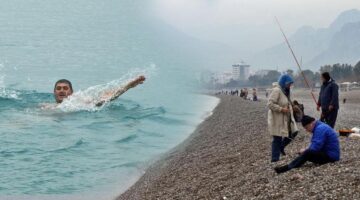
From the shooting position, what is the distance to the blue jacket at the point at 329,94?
45.6 ft

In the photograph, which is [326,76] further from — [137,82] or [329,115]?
[137,82]

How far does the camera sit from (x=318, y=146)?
34.2 ft

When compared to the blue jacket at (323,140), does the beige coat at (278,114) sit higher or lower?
higher

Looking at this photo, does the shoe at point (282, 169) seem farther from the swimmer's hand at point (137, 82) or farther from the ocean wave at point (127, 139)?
the swimmer's hand at point (137, 82)

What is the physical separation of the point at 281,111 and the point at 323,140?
1184 mm

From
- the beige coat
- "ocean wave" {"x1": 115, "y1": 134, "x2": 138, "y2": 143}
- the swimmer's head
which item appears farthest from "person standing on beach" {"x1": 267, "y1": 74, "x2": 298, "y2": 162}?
the swimmer's head

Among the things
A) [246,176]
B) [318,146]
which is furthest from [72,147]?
[318,146]

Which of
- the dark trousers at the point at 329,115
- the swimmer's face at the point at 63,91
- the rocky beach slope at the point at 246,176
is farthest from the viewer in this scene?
the swimmer's face at the point at 63,91

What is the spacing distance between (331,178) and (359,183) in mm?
651

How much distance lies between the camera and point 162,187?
13461mm

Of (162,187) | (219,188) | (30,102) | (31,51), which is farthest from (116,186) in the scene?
(31,51)

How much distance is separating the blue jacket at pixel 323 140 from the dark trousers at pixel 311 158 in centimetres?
8

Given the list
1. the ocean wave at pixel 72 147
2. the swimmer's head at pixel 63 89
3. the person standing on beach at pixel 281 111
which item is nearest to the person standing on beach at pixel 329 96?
the person standing on beach at pixel 281 111

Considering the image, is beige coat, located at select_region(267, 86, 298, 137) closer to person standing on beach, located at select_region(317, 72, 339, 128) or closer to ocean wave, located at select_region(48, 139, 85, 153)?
person standing on beach, located at select_region(317, 72, 339, 128)
